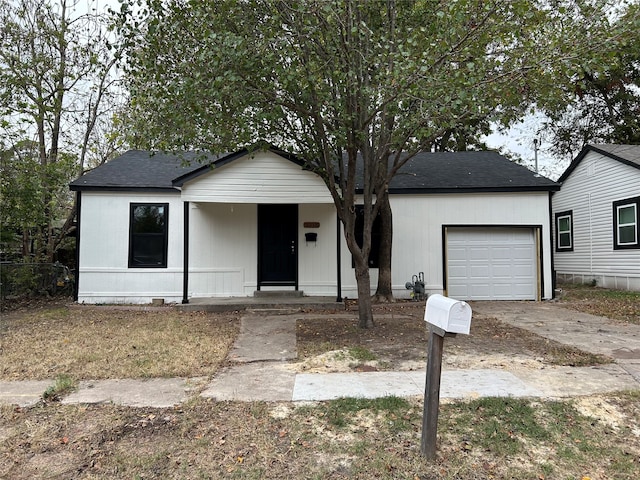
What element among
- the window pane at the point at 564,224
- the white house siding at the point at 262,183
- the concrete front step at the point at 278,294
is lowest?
the concrete front step at the point at 278,294

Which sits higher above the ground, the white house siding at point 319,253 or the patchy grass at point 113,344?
the white house siding at point 319,253

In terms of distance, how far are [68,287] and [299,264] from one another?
6.53 m

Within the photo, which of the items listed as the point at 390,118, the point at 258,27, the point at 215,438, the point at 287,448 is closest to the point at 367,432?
the point at 287,448

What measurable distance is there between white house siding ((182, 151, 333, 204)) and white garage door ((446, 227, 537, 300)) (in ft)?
13.1

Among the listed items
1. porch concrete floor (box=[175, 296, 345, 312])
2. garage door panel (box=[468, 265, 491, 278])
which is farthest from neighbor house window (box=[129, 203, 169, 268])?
garage door panel (box=[468, 265, 491, 278])

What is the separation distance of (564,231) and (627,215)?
3.18 meters

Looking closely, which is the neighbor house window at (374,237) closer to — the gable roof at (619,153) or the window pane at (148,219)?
the window pane at (148,219)

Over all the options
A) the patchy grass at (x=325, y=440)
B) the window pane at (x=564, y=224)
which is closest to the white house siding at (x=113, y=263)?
the patchy grass at (x=325, y=440)

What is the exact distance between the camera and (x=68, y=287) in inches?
464

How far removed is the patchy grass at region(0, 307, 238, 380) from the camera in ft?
16.1

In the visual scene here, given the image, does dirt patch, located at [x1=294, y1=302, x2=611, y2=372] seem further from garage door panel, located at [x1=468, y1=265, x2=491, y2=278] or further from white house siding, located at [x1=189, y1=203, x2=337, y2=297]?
garage door panel, located at [x1=468, y1=265, x2=491, y2=278]

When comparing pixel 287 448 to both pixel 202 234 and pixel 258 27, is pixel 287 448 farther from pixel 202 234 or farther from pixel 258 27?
pixel 202 234

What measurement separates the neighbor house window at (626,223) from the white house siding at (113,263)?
42.3 feet

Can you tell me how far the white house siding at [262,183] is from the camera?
9.60m
